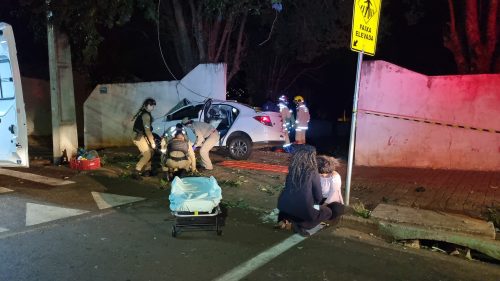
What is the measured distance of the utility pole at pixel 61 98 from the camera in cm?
1085

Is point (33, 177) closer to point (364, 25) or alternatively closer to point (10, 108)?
point (10, 108)

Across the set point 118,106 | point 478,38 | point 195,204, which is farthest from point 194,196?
point 118,106

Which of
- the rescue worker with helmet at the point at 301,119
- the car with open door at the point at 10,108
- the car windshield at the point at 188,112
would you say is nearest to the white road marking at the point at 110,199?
the car with open door at the point at 10,108

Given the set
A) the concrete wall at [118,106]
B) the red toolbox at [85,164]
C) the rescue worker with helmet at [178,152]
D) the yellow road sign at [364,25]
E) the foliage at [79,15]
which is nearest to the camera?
the yellow road sign at [364,25]

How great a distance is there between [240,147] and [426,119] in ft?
14.5

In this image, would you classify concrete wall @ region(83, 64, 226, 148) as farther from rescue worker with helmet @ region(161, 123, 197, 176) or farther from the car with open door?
the car with open door

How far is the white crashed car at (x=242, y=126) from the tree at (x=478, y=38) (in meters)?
4.84

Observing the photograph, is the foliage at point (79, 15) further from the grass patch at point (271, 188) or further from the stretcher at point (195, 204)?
the stretcher at point (195, 204)

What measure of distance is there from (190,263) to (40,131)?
1328 cm

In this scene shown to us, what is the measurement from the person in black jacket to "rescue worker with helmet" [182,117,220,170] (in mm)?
3925

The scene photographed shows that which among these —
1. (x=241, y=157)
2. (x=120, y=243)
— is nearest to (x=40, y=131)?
(x=241, y=157)

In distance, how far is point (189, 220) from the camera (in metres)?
6.07

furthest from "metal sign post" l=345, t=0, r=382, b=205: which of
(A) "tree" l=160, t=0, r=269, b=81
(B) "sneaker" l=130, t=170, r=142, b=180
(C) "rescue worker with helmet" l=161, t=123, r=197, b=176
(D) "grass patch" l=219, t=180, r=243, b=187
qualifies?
(A) "tree" l=160, t=0, r=269, b=81

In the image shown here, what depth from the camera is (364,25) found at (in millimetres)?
6938
